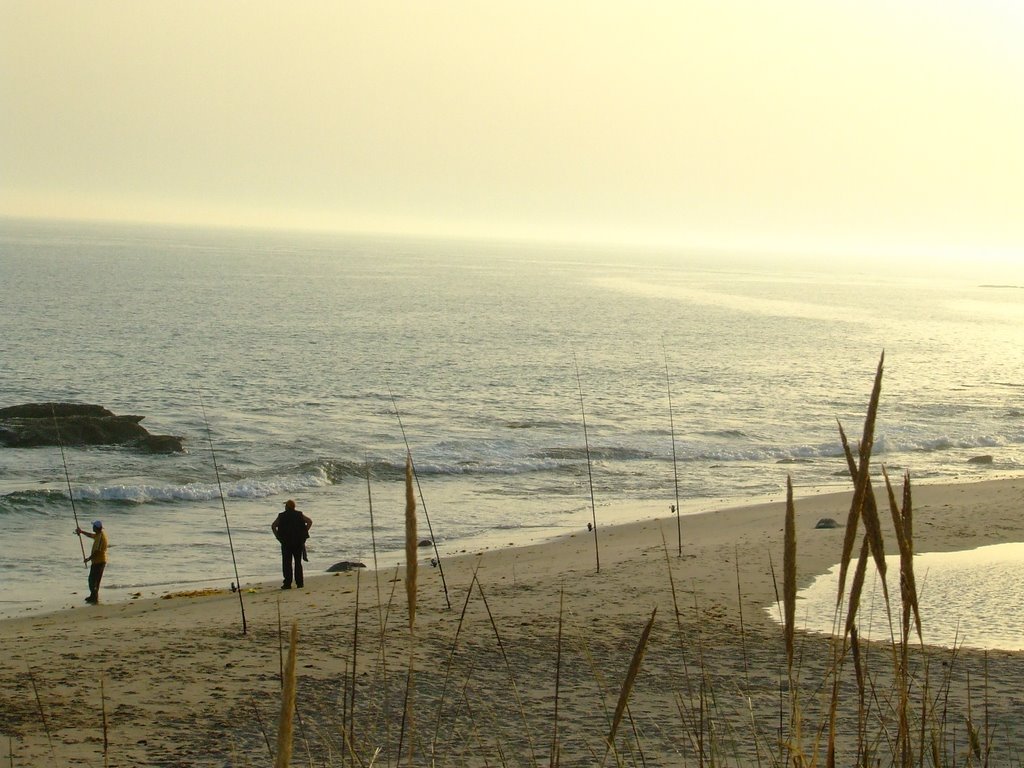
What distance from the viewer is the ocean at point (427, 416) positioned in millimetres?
19953

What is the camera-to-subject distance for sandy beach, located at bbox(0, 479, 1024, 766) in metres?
6.86

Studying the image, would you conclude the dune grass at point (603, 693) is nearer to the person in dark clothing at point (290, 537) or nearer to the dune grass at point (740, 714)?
the dune grass at point (740, 714)

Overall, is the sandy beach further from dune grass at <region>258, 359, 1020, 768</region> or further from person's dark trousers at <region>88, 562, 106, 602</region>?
person's dark trousers at <region>88, 562, 106, 602</region>

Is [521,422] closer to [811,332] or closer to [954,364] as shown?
[954,364]

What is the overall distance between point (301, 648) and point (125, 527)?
11.5 meters

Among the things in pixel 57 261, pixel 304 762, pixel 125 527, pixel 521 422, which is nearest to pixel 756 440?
pixel 521 422

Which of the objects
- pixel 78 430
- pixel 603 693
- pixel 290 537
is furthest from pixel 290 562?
pixel 78 430

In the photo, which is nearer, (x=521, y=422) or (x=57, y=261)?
(x=521, y=422)

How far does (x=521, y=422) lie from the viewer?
35125mm

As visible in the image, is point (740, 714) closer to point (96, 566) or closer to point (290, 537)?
point (290, 537)

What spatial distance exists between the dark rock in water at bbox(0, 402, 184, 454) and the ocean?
0.87 meters

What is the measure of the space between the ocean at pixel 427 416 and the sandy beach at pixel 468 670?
1.51m

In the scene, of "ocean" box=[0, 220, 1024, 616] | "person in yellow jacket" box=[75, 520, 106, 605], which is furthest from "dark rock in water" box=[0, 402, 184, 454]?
"person in yellow jacket" box=[75, 520, 106, 605]

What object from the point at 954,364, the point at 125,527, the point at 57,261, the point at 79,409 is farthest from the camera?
the point at 57,261
